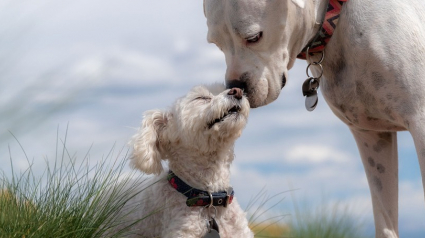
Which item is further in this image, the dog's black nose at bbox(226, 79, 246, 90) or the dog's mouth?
the dog's black nose at bbox(226, 79, 246, 90)

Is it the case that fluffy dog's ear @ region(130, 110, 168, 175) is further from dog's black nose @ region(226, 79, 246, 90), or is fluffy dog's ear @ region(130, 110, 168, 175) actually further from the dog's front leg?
the dog's front leg

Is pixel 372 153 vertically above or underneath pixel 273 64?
underneath

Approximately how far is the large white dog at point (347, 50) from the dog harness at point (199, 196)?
0.67 meters

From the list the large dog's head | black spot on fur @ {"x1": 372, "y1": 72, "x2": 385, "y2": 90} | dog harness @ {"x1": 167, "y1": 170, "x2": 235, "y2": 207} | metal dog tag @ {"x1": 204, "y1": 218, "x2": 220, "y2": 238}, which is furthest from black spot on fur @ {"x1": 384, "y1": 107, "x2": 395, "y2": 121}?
metal dog tag @ {"x1": 204, "y1": 218, "x2": 220, "y2": 238}

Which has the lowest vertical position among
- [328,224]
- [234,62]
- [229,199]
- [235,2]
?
[328,224]

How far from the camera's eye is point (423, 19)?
4.60m

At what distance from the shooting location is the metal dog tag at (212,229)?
4.03m

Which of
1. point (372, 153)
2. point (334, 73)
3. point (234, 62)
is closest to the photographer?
point (234, 62)

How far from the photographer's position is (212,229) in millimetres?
4055

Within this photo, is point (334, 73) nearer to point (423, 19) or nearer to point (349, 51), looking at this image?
point (349, 51)

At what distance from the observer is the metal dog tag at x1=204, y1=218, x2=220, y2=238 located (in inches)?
159

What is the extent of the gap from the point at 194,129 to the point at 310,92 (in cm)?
120

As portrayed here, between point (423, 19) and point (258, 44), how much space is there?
113 centimetres

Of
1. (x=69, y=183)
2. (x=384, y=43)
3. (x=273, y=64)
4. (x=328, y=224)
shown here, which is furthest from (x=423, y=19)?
(x=69, y=183)
